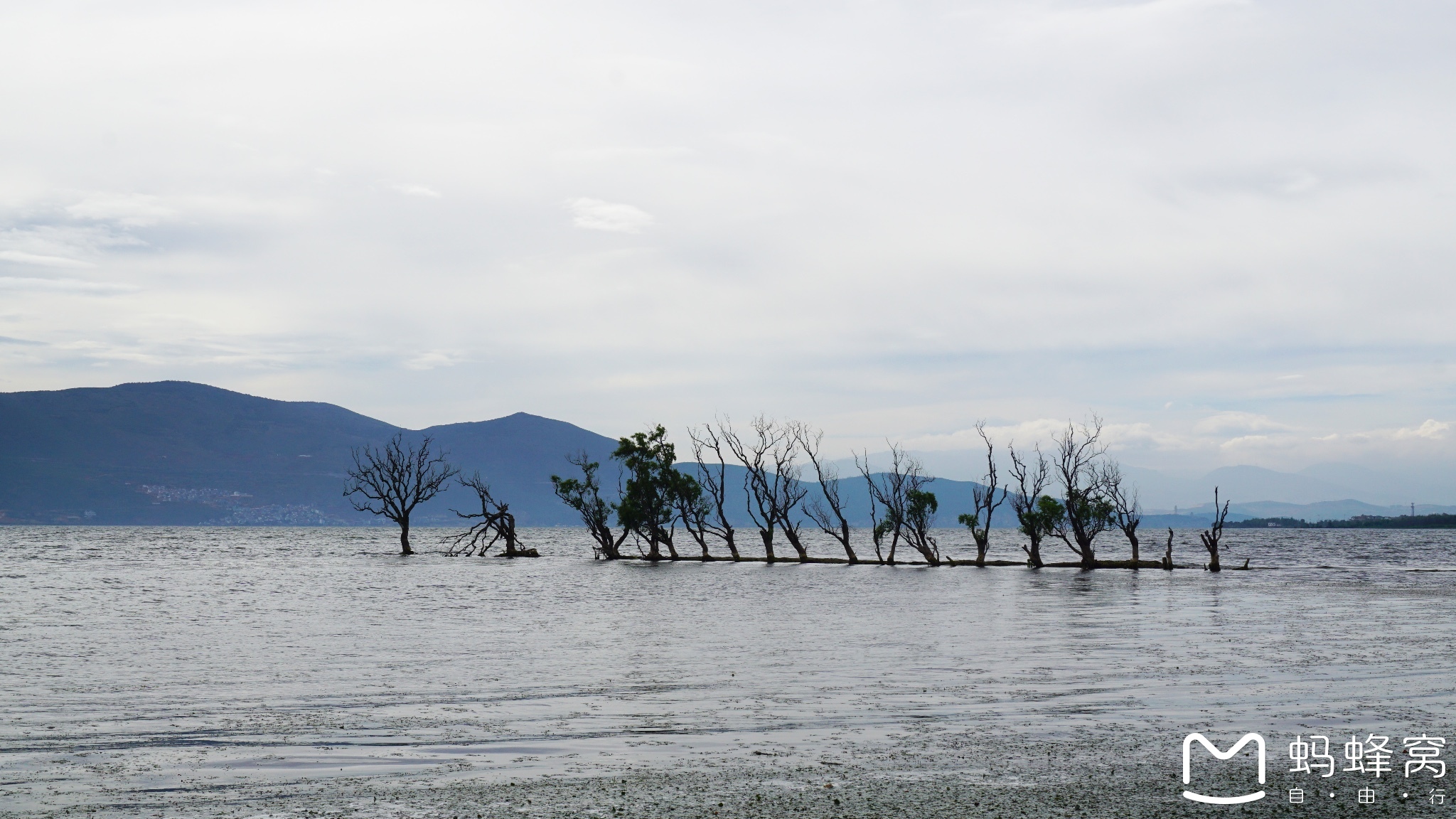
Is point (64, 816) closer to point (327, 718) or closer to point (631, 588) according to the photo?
point (327, 718)

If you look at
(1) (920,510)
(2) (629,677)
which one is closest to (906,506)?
(1) (920,510)

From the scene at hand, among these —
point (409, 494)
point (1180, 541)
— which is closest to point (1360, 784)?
point (409, 494)

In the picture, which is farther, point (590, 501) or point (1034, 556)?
point (590, 501)

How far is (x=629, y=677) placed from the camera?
909 inches

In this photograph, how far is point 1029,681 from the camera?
21.7 m

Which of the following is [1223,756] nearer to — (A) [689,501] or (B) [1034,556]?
(B) [1034,556]

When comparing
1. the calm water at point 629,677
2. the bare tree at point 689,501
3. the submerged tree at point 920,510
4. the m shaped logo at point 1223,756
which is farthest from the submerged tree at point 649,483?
the m shaped logo at point 1223,756

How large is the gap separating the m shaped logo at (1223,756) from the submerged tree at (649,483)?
76.2 m

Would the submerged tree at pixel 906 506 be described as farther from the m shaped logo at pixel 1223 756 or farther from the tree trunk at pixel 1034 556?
the m shaped logo at pixel 1223 756

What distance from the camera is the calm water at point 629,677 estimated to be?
1505cm

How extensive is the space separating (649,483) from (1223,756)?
3118 inches

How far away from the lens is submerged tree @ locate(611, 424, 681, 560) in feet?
301

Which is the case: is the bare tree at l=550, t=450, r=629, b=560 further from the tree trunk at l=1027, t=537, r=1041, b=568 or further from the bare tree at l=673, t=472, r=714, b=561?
the tree trunk at l=1027, t=537, r=1041, b=568

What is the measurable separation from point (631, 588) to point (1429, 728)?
45.4 metres
